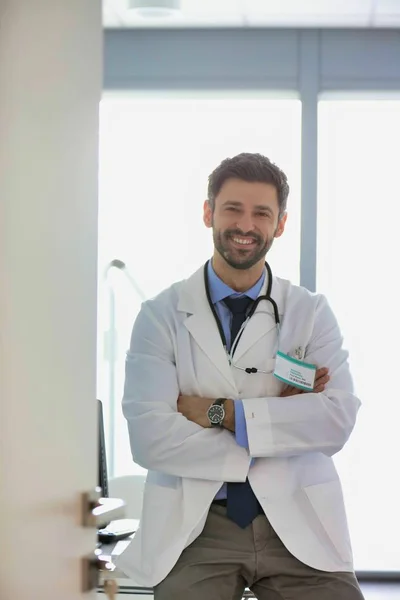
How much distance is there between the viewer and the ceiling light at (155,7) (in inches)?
158

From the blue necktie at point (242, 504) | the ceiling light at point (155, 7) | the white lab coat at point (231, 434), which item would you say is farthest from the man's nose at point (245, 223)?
the ceiling light at point (155, 7)

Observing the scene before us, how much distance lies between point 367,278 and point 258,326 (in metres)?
2.44

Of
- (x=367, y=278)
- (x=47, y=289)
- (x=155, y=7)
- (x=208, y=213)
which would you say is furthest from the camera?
(x=367, y=278)

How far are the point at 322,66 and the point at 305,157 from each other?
1.55ft

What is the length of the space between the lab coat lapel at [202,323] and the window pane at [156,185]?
2.26 m

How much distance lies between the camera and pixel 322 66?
4.46 metres

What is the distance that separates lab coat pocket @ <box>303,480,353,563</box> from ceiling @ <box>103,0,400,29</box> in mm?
2576

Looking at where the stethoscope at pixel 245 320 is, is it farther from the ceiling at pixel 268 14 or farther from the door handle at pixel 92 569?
the ceiling at pixel 268 14

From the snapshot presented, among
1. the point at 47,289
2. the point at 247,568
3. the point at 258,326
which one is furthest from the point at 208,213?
the point at 47,289

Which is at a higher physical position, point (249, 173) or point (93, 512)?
point (249, 173)

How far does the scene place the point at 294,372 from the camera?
2340mm

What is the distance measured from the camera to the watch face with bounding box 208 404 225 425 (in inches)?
88.8

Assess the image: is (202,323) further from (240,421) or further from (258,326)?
(240,421)

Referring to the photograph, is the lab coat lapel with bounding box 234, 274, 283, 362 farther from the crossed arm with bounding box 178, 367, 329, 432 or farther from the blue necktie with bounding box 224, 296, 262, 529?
the blue necktie with bounding box 224, 296, 262, 529
